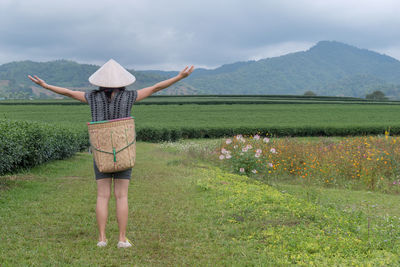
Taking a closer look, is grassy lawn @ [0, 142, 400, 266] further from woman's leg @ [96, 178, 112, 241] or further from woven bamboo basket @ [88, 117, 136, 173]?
woven bamboo basket @ [88, 117, 136, 173]

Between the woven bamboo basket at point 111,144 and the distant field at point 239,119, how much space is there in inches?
617

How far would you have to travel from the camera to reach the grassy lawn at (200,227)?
4.62m

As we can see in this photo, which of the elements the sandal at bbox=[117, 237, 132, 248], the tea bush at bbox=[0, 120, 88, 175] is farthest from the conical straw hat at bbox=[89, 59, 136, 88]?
the tea bush at bbox=[0, 120, 88, 175]

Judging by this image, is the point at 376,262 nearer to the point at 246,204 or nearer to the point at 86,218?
the point at 246,204

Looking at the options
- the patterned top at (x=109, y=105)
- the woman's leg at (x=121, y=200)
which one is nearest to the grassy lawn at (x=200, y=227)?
the woman's leg at (x=121, y=200)

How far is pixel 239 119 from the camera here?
3788cm

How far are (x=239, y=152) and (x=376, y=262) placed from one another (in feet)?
23.7

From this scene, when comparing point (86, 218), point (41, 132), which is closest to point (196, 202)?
point (86, 218)

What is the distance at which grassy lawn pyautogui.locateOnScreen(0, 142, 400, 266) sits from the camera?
462 cm

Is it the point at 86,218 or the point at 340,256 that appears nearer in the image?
the point at 340,256

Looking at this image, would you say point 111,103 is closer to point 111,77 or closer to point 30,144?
point 111,77

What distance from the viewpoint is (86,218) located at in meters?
6.51

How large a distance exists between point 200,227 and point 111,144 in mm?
2087

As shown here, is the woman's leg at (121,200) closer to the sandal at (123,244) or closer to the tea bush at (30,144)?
the sandal at (123,244)
